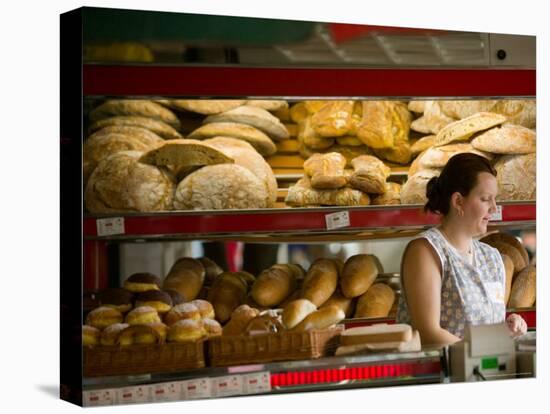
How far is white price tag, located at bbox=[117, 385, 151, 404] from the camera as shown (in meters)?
5.25

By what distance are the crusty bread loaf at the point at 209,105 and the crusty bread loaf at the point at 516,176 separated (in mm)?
1530

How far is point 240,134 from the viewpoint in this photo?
18.7ft

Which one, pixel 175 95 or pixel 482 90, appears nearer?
pixel 175 95

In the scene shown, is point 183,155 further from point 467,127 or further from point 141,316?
point 467,127

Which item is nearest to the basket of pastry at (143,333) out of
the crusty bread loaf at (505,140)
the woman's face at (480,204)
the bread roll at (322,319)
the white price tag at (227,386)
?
the white price tag at (227,386)

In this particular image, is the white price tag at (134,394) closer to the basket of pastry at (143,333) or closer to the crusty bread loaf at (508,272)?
the basket of pastry at (143,333)

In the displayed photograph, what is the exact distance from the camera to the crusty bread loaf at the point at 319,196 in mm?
5801

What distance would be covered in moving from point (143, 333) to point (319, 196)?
3.83 feet

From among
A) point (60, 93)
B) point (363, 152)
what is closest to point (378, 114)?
point (363, 152)

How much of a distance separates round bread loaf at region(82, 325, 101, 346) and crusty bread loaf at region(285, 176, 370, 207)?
46.9 inches

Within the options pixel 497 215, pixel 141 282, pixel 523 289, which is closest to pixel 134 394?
pixel 141 282

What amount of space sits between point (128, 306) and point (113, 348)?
0.22 m

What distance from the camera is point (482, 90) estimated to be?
6.18 metres

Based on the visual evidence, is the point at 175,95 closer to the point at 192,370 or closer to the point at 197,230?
the point at 197,230
